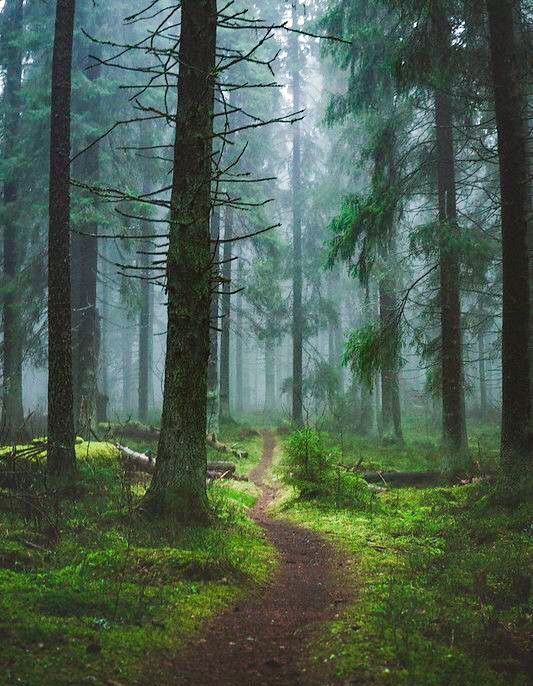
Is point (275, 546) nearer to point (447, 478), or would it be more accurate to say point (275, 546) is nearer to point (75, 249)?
point (447, 478)

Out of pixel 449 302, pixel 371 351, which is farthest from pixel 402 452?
pixel 371 351

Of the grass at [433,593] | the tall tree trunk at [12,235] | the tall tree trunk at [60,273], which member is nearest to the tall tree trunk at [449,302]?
the grass at [433,593]

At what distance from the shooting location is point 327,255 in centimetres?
1252

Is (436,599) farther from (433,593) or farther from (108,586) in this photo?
(108,586)

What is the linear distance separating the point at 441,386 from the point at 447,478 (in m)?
2.33

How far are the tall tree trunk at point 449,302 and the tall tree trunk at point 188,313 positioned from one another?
20.3 feet

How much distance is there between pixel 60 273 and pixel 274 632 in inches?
258

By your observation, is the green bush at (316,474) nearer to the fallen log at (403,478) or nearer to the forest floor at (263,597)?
the fallen log at (403,478)

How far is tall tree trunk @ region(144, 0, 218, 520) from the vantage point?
659cm

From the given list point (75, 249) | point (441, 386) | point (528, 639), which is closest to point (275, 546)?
point (528, 639)

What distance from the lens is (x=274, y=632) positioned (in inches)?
168

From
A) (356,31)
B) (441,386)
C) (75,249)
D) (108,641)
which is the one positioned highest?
(356,31)

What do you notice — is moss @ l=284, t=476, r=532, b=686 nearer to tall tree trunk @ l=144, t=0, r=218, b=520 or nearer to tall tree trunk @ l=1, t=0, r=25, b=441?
tall tree trunk @ l=144, t=0, r=218, b=520

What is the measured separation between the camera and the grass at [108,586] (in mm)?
3355
